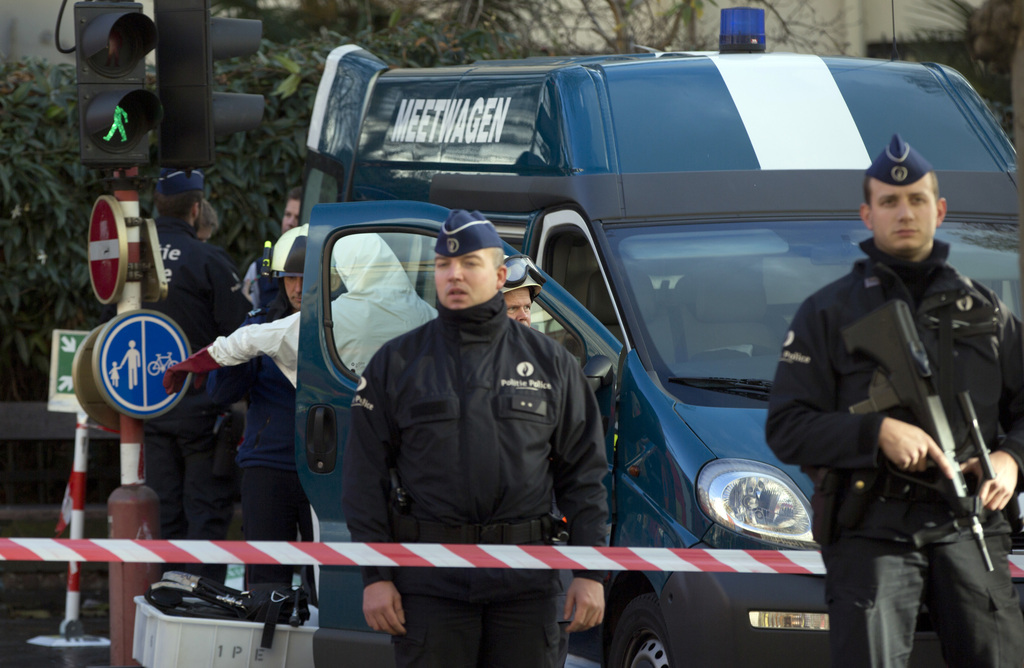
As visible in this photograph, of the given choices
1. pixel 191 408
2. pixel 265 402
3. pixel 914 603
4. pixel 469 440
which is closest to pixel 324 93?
pixel 191 408

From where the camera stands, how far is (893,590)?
137 inches

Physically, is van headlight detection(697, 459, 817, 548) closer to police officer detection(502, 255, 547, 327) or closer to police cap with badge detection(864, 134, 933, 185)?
police officer detection(502, 255, 547, 327)

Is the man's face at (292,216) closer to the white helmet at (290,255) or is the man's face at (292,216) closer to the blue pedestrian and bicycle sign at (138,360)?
the white helmet at (290,255)

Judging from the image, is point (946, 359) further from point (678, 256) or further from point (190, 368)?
point (190, 368)

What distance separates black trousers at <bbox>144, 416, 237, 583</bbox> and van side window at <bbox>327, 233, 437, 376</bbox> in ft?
7.77

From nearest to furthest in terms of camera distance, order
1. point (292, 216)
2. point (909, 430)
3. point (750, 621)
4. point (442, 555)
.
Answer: point (909, 430)
point (442, 555)
point (750, 621)
point (292, 216)

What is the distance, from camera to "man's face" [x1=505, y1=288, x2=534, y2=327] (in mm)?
4945

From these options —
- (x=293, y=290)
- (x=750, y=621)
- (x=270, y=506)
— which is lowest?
(x=750, y=621)

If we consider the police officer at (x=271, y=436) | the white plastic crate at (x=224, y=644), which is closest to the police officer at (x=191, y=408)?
the police officer at (x=271, y=436)

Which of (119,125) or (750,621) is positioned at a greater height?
(119,125)

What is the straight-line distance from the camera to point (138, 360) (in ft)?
20.5

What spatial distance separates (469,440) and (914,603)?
1188 mm

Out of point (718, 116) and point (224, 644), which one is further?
point (718, 116)

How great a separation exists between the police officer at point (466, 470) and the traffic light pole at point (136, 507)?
110 inches
